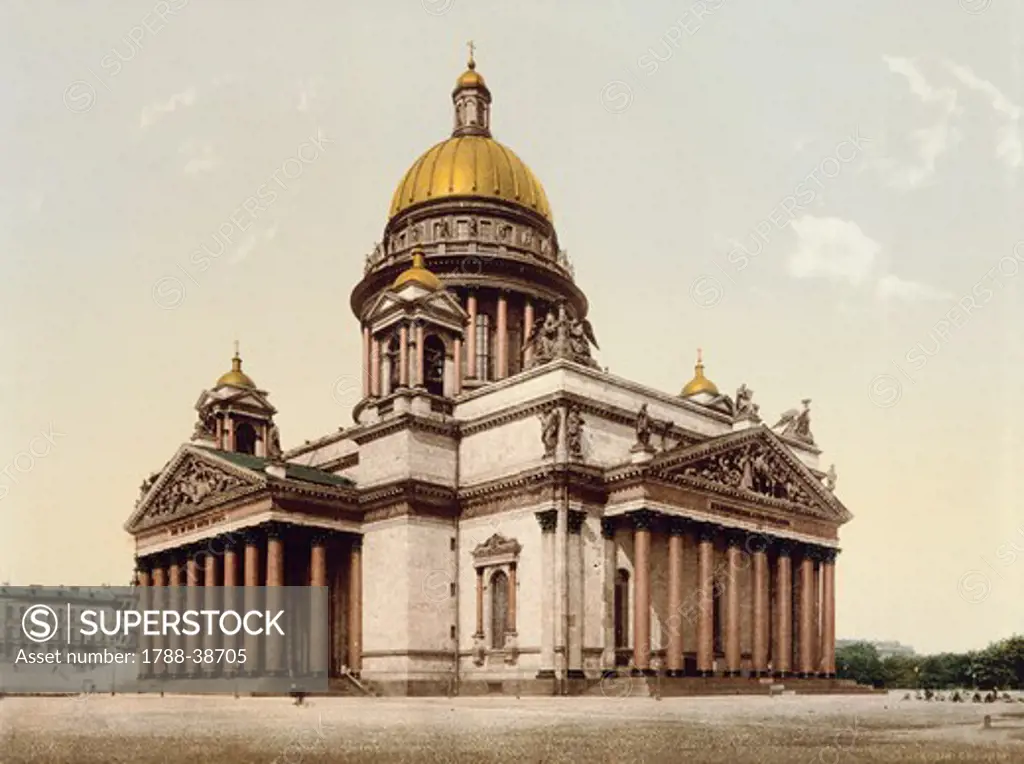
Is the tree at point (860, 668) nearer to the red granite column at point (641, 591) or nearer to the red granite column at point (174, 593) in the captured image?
Result: the red granite column at point (641, 591)

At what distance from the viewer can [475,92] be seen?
6881 cm

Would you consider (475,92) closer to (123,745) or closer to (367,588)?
(367,588)

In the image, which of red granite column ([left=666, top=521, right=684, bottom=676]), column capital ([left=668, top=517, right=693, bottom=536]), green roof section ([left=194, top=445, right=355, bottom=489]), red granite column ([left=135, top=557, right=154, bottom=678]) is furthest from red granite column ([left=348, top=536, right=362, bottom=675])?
column capital ([left=668, top=517, right=693, bottom=536])

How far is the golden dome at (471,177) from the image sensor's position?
65.6 meters

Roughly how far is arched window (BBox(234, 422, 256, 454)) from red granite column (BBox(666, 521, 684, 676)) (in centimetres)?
2702

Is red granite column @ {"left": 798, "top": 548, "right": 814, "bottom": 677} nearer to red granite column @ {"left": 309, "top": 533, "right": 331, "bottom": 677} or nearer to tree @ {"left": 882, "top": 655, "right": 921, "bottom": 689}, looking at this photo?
red granite column @ {"left": 309, "top": 533, "right": 331, "bottom": 677}

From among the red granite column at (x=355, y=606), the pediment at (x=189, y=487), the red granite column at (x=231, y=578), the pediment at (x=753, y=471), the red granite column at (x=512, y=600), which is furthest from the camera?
the pediment at (x=189, y=487)

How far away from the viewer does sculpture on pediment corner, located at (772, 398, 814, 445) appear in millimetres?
60688

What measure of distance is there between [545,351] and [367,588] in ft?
42.9

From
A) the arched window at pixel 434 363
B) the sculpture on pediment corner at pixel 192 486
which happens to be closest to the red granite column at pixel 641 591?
the arched window at pixel 434 363

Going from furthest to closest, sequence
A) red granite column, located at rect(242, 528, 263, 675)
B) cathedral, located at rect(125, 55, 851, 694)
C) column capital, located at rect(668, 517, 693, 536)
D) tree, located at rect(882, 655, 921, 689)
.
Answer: tree, located at rect(882, 655, 921, 689) < red granite column, located at rect(242, 528, 263, 675) < column capital, located at rect(668, 517, 693, 536) < cathedral, located at rect(125, 55, 851, 694)

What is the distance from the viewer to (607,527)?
153 ft

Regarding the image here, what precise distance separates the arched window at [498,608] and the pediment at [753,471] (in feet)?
27.0

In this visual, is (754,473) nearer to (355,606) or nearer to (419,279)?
(419,279)
